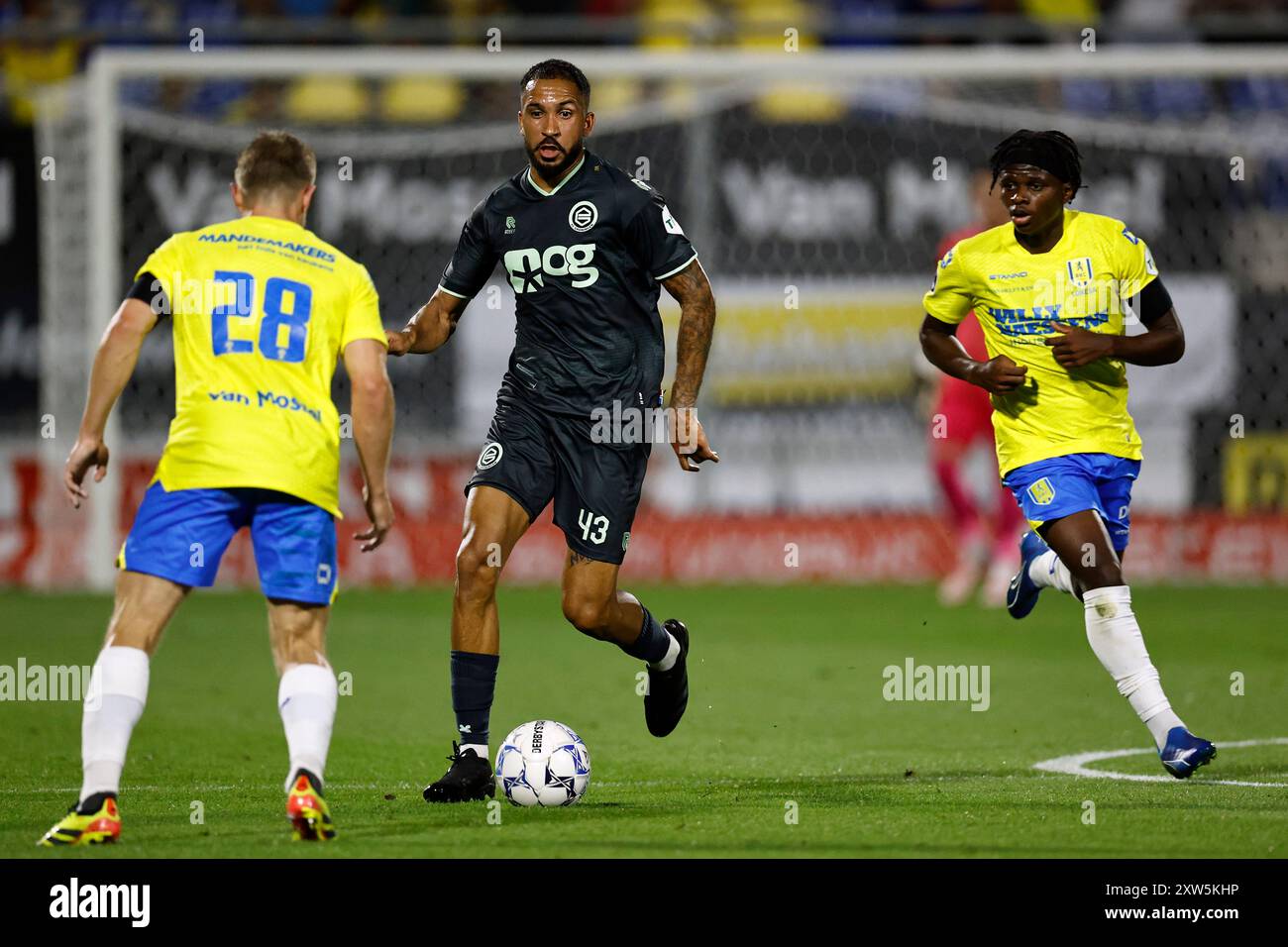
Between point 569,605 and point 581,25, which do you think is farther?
point 581,25

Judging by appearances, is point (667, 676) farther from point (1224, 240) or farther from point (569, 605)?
point (1224, 240)

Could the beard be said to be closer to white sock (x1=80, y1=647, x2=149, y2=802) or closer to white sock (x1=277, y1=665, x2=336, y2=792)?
white sock (x1=277, y1=665, x2=336, y2=792)

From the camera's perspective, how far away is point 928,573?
15891 mm

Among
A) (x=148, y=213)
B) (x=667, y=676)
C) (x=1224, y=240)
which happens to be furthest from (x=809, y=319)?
(x=667, y=676)

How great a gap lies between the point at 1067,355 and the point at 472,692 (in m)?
2.41

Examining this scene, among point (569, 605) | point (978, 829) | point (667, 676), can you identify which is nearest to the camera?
point (978, 829)

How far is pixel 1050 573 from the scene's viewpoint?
7801mm

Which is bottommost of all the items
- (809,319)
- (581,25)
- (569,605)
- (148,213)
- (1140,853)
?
(1140,853)

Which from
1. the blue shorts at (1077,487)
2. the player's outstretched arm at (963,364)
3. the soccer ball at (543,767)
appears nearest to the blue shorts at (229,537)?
the soccer ball at (543,767)

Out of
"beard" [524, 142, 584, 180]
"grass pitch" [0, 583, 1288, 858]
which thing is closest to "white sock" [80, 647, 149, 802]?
"grass pitch" [0, 583, 1288, 858]

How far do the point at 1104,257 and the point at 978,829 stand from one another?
7.75 feet

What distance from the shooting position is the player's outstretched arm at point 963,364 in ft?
23.0

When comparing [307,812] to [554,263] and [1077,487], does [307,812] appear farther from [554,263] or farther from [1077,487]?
[1077,487]
